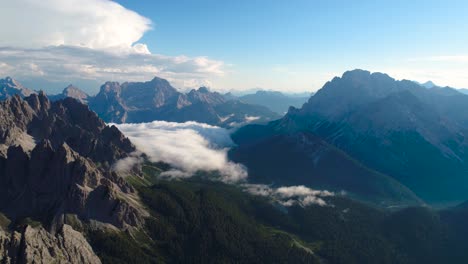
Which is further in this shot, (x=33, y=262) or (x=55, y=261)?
(x=55, y=261)
